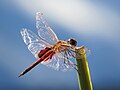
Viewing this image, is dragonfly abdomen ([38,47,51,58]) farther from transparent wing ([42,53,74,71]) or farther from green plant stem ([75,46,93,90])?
green plant stem ([75,46,93,90])

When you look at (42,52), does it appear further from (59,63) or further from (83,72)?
(83,72)

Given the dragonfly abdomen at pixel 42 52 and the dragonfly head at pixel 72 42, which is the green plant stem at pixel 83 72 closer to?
the dragonfly head at pixel 72 42

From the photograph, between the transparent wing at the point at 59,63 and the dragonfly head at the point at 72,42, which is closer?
the dragonfly head at the point at 72,42

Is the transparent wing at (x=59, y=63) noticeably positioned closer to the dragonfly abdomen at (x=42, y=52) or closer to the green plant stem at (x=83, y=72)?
the dragonfly abdomen at (x=42, y=52)

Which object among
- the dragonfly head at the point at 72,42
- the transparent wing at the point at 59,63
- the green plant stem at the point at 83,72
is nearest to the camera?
the green plant stem at the point at 83,72

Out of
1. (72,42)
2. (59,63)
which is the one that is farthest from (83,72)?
(59,63)

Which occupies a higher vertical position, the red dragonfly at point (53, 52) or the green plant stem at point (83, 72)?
the red dragonfly at point (53, 52)

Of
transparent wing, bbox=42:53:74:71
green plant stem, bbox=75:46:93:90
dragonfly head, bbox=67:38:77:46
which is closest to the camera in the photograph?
green plant stem, bbox=75:46:93:90

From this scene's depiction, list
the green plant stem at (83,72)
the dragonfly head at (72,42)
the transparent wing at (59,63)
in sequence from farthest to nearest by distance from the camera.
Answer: the transparent wing at (59,63), the dragonfly head at (72,42), the green plant stem at (83,72)

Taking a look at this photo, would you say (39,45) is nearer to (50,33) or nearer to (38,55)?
(38,55)
